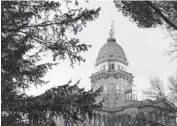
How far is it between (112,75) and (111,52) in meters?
5.28

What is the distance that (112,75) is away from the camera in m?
60.0

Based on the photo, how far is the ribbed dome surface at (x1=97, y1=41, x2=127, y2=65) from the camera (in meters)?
62.3

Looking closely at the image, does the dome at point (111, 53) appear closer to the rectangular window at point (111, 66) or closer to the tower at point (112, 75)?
the tower at point (112, 75)

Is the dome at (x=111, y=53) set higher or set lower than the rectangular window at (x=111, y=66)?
higher

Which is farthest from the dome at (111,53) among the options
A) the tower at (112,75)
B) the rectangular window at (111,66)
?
the rectangular window at (111,66)

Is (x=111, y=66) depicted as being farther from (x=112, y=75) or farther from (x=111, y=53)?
(x=111, y=53)

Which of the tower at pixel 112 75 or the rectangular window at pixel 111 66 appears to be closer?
the tower at pixel 112 75

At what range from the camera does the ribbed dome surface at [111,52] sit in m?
62.3

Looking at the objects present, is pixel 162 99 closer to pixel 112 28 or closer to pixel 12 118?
pixel 12 118

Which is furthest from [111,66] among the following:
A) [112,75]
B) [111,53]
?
[111,53]

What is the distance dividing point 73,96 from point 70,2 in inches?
90.3

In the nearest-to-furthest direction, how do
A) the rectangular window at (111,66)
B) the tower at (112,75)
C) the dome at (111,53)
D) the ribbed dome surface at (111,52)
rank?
1. the tower at (112,75)
2. the rectangular window at (111,66)
3. the dome at (111,53)
4. the ribbed dome surface at (111,52)

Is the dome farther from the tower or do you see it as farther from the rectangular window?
the rectangular window

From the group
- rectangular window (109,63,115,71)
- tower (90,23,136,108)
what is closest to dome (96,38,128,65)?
tower (90,23,136,108)
